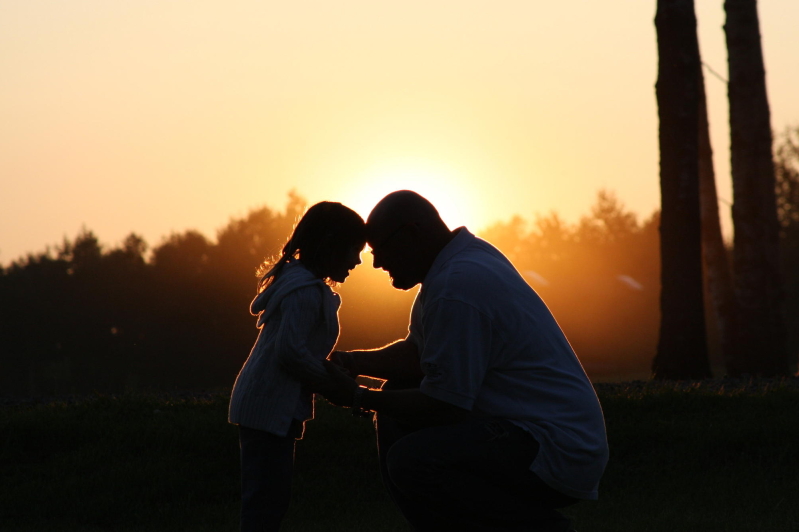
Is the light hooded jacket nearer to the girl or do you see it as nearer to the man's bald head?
the girl

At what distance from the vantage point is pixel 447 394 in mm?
4039

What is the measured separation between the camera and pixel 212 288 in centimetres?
4362

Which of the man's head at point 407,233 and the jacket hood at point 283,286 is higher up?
the man's head at point 407,233

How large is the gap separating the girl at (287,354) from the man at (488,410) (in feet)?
1.53

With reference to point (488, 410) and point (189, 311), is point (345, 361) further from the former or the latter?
point (189, 311)

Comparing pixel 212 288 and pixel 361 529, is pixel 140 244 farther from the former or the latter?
pixel 361 529

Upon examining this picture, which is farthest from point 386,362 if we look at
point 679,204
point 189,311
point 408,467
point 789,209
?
point 789,209

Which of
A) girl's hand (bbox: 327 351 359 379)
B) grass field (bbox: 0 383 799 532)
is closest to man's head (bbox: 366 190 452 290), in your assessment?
girl's hand (bbox: 327 351 359 379)

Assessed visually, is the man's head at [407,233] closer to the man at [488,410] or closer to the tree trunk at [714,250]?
the man at [488,410]

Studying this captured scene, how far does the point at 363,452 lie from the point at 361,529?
166 cm

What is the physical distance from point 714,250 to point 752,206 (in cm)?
330

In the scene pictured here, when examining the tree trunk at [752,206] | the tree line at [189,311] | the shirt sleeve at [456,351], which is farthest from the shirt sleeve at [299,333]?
the tree line at [189,311]

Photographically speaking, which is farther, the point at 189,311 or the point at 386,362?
the point at 189,311

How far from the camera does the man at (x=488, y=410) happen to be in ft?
13.2
